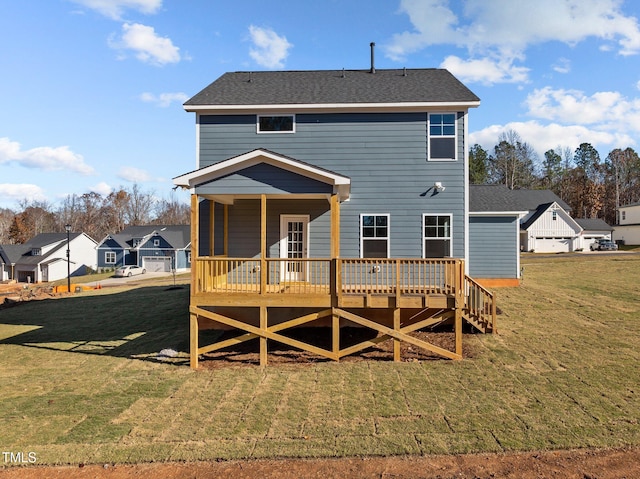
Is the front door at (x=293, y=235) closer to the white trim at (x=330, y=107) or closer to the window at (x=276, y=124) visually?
the window at (x=276, y=124)

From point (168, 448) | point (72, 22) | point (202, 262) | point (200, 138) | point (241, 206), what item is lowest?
point (168, 448)

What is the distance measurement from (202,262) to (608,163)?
75086mm

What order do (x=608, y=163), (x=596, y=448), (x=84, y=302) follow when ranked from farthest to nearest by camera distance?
(x=608, y=163) → (x=84, y=302) → (x=596, y=448)

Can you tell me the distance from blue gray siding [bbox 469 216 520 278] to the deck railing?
5.36 metres

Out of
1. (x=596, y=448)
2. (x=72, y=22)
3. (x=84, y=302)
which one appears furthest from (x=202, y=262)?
(x=84, y=302)

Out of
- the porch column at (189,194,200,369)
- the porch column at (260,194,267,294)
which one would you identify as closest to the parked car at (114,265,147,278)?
the porch column at (189,194,200,369)

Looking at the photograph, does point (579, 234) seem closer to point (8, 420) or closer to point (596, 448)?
point (596, 448)

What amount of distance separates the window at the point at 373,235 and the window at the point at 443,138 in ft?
8.17

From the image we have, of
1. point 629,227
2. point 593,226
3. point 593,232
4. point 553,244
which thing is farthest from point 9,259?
point 629,227

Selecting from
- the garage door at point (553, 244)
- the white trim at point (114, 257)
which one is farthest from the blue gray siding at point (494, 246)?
the white trim at point (114, 257)

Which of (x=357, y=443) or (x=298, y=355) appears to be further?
(x=298, y=355)

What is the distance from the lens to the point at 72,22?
45.2 feet

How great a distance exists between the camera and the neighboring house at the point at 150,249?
146ft

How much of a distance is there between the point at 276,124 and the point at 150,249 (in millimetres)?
39094
